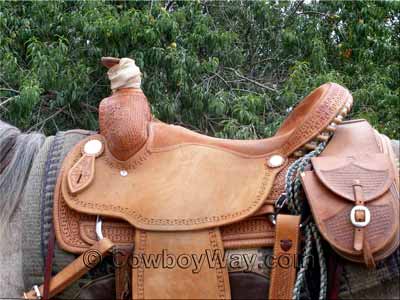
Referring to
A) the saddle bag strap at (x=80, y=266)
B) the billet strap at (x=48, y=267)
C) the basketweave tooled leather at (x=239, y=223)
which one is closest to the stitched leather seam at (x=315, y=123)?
the basketweave tooled leather at (x=239, y=223)

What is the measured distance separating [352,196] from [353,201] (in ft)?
0.04

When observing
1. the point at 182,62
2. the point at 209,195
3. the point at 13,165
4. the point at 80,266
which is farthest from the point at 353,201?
the point at 182,62

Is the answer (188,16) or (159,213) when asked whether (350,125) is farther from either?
(188,16)

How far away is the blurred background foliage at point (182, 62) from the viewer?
3.23 meters

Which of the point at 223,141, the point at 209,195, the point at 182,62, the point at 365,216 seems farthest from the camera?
the point at 182,62

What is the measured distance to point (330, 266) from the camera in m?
1.21

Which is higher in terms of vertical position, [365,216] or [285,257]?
[365,216]

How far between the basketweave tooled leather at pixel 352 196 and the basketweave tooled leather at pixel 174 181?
0.35 ft

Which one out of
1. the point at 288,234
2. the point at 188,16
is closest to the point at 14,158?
the point at 288,234

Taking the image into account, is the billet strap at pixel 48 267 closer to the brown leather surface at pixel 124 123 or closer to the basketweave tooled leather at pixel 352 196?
the brown leather surface at pixel 124 123

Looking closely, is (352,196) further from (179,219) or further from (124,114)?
(124,114)

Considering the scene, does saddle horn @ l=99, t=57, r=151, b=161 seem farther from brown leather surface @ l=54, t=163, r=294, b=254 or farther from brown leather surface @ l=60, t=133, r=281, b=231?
brown leather surface @ l=54, t=163, r=294, b=254

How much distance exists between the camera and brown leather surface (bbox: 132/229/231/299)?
1.21 meters

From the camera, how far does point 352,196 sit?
1171 mm
